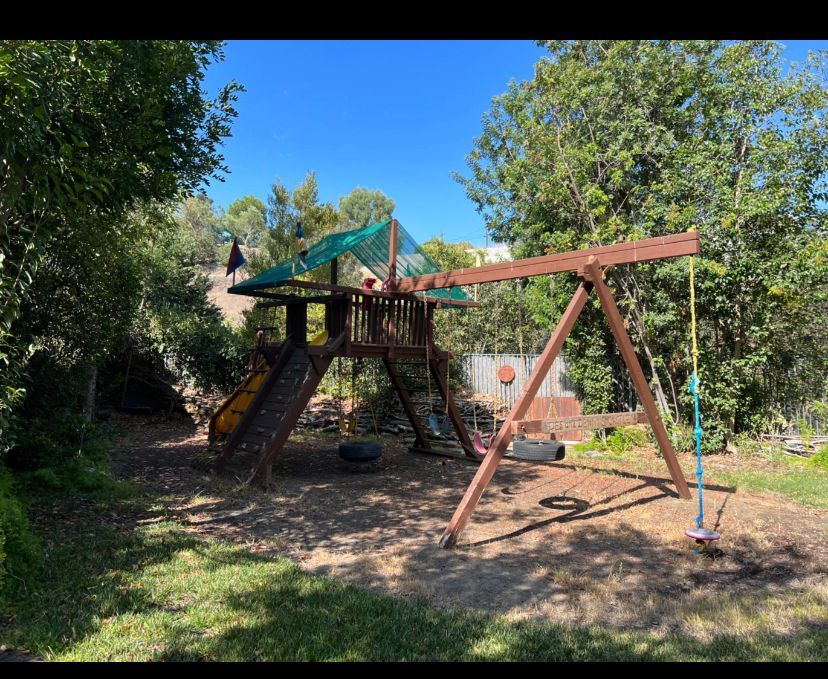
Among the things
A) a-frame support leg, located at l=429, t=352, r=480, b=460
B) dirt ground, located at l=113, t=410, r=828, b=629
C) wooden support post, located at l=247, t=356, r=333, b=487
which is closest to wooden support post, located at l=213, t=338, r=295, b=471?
dirt ground, located at l=113, t=410, r=828, b=629

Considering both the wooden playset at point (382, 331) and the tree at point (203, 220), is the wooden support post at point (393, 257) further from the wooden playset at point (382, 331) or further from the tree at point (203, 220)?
the tree at point (203, 220)

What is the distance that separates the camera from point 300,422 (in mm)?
14211

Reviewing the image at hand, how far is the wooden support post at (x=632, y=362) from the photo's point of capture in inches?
229

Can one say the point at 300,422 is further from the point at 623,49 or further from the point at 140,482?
the point at 623,49

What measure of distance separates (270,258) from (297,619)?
46.9 ft

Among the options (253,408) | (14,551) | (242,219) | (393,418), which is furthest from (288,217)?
(242,219)

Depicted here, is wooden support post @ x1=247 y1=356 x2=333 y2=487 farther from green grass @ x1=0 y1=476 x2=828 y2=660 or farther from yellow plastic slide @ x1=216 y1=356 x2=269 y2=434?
green grass @ x1=0 y1=476 x2=828 y2=660

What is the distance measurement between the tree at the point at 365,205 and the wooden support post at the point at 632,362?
39.7m

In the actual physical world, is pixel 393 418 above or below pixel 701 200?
below

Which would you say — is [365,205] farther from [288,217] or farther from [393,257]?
[393,257]

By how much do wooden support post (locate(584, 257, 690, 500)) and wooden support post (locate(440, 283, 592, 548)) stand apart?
27 centimetres

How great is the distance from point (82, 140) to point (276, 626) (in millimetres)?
4061

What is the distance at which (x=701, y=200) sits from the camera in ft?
33.3

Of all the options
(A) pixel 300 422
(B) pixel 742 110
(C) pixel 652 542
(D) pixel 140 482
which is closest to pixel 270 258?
(A) pixel 300 422
